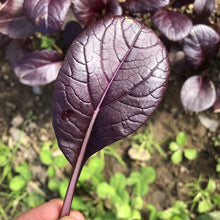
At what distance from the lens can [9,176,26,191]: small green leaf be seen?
4.15 feet

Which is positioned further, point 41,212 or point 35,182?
point 35,182

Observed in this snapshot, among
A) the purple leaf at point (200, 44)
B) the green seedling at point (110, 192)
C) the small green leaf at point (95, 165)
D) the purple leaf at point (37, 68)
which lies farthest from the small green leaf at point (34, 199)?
the purple leaf at point (200, 44)

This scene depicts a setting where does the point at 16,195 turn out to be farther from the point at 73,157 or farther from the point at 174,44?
the point at 174,44

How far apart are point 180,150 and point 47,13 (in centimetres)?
83

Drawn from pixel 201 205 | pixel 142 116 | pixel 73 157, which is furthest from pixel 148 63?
pixel 201 205

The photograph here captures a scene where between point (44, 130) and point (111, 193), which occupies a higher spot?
point (44, 130)

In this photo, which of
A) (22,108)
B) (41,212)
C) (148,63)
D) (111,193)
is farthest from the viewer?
(22,108)

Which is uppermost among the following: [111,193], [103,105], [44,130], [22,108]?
[103,105]

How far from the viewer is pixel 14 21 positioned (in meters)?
1.09

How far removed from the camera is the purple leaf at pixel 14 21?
1.05 metres

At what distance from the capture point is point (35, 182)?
53.9 inches

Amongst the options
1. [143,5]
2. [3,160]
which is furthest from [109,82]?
[3,160]

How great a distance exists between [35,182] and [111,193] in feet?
1.51

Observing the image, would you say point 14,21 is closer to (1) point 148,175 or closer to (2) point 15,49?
(2) point 15,49
